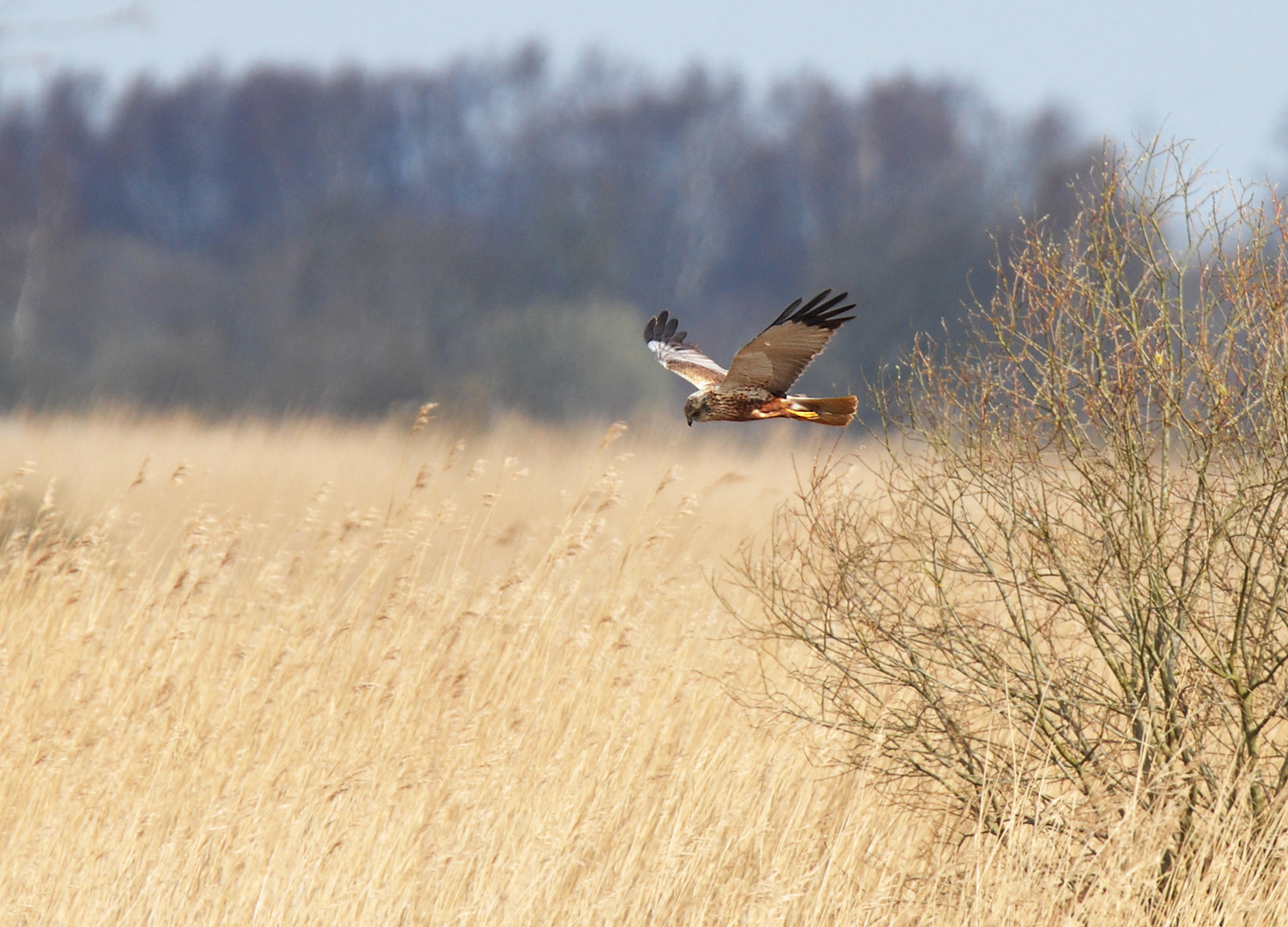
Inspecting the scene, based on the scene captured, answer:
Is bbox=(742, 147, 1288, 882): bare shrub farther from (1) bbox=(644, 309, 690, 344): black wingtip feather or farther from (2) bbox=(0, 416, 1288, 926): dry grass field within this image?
(1) bbox=(644, 309, 690, 344): black wingtip feather

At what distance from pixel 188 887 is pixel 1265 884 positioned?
8.23 feet

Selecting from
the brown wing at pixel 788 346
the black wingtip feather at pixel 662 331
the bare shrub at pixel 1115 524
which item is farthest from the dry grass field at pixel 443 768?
the brown wing at pixel 788 346

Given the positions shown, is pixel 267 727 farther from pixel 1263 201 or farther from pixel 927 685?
pixel 1263 201

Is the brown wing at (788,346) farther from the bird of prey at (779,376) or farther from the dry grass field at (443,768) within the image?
the dry grass field at (443,768)

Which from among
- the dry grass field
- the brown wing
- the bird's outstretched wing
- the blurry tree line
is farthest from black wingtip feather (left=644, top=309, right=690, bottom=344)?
the blurry tree line

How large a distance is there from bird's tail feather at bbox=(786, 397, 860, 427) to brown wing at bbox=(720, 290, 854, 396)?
0.11 meters

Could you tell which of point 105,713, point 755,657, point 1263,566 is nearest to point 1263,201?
point 1263,566

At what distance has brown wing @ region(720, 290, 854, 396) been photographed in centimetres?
319

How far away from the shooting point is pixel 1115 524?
2.99 m

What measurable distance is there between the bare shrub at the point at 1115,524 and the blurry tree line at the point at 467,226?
12268 mm

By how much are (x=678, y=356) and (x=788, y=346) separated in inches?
43.9

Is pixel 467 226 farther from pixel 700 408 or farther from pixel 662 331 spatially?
pixel 700 408

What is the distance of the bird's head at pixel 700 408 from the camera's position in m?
3.44

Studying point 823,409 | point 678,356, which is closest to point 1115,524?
point 823,409
